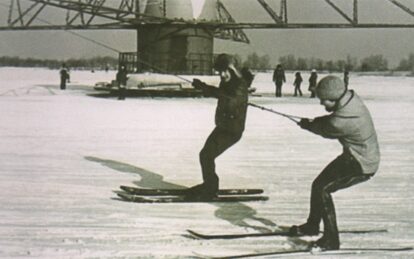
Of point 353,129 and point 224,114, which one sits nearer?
point 353,129

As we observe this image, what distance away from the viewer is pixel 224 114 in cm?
441

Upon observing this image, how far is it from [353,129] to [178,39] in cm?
580

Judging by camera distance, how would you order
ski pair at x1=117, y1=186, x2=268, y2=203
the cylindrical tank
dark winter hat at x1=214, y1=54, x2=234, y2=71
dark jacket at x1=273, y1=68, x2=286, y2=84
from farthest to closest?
the cylindrical tank → dark jacket at x1=273, y1=68, x2=286, y2=84 → ski pair at x1=117, y1=186, x2=268, y2=203 → dark winter hat at x1=214, y1=54, x2=234, y2=71

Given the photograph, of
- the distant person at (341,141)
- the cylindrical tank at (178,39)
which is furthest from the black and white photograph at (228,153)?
the cylindrical tank at (178,39)

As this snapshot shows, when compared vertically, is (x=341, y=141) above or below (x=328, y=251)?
above

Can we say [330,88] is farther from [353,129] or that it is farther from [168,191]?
[168,191]

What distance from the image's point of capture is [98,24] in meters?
5.23

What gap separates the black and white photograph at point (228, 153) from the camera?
3654 mm

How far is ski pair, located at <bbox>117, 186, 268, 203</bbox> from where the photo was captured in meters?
4.60

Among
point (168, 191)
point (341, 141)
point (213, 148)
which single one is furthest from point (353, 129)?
point (168, 191)

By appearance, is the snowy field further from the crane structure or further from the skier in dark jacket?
the crane structure

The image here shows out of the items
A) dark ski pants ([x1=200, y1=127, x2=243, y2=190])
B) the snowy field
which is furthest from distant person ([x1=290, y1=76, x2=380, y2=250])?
dark ski pants ([x1=200, y1=127, x2=243, y2=190])

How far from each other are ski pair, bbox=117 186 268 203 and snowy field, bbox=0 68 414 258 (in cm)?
8

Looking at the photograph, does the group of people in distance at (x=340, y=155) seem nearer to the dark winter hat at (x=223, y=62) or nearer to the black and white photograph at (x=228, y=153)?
the black and white photograph at (x=228, y=153)
